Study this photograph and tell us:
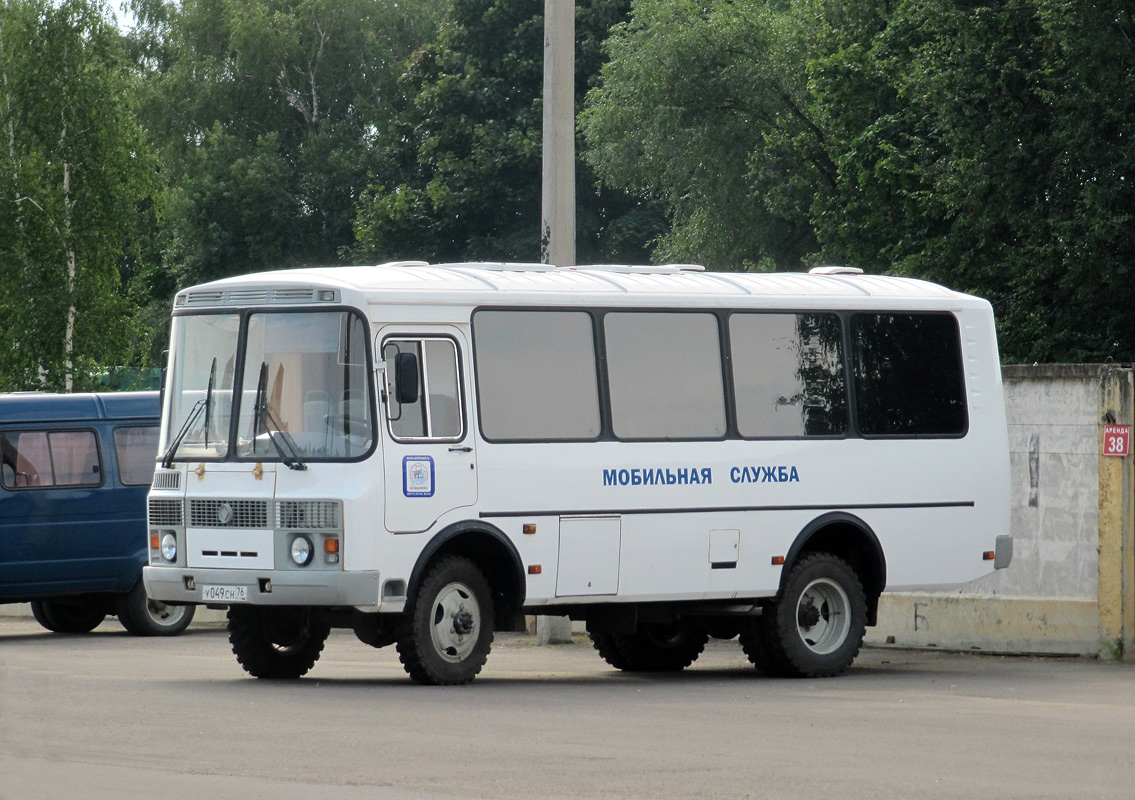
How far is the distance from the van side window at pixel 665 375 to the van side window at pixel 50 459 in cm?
805

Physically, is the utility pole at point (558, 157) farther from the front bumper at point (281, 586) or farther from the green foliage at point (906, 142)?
the green foliage at point (906, 142)

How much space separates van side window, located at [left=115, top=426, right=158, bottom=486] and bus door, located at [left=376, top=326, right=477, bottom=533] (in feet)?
26.1

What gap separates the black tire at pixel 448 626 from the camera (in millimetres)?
13805

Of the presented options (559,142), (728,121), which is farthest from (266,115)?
(559,142)

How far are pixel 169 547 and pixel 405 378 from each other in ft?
7.06

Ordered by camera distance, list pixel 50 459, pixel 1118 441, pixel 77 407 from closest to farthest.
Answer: pixel 1118 441 → pixel 50 459 → pixel 77 407

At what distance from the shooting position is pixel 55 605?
22.2 m

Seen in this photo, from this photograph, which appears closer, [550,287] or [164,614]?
[550,287]

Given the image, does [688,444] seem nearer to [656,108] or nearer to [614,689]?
[614,689]

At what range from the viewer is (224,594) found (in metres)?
14.0

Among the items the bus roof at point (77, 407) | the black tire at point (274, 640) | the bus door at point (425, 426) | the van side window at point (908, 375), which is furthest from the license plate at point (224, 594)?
the bus roof at point (77, 407)

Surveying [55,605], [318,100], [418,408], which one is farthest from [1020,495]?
[318,100]

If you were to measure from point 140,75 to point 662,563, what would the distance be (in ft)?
190

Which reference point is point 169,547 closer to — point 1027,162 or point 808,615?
point 808,615
